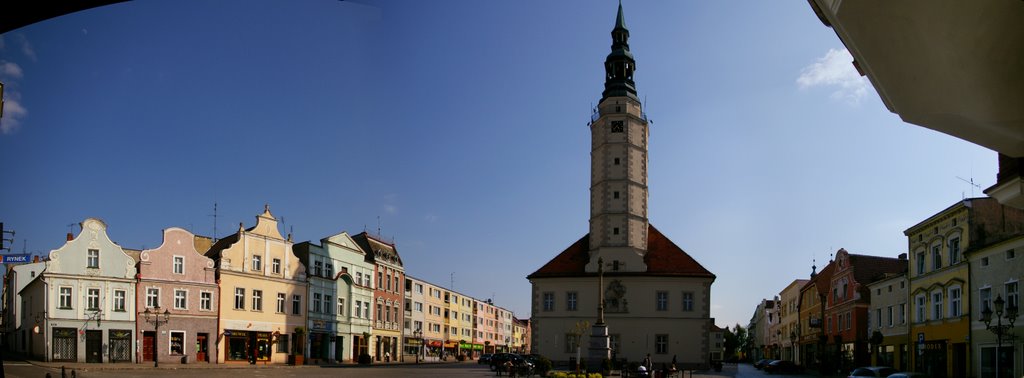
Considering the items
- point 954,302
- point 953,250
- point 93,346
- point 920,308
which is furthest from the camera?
point 93,346

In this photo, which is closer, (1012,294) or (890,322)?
(1012,294)

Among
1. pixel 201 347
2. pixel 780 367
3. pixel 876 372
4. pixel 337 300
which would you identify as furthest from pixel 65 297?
pixel 780 367

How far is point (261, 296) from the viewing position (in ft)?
152

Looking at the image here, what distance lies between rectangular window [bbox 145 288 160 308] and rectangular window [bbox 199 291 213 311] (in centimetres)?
227

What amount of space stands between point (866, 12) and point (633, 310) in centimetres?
4797

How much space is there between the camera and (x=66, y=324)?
37.2m

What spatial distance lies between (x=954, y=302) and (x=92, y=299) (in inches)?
1514

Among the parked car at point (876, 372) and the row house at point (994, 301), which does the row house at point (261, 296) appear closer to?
the parked car at point (876, 372)

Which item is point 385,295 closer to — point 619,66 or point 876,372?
point 619,66

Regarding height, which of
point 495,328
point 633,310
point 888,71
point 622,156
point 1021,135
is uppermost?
point 622,156

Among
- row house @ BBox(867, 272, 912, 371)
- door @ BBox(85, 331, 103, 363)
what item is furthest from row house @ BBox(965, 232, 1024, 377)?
door @ BBox(85, 331, 103, 363)

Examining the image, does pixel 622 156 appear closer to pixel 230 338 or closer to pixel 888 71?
pixel 230 338

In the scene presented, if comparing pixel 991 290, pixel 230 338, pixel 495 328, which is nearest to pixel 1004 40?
pixel 991 290

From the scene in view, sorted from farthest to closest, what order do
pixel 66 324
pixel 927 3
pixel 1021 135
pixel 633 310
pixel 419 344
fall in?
pixel 419 344 < pixel 633 310 < pixel 66 324 < pixel 1021 135 < pixel 927 3
